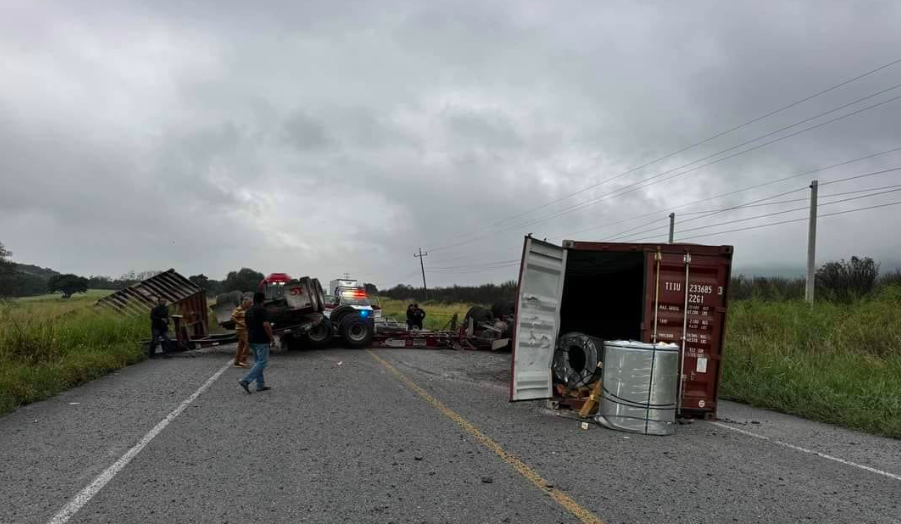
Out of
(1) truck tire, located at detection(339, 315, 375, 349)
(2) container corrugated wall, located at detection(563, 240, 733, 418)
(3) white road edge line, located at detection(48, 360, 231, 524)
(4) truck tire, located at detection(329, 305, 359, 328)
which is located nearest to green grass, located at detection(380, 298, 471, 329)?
(4) truck tire, located at detection(329, 305, 359, 328)

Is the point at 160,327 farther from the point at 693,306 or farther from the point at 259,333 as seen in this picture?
the point at 693,306

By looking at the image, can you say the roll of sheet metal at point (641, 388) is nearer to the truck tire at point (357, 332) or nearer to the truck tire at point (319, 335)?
the truck tire at point (357, 332)

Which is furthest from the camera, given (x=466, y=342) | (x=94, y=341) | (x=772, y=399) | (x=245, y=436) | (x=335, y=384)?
(x=466, y=342)

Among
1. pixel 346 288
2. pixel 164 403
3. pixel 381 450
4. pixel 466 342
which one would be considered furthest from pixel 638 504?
pixel 346 288

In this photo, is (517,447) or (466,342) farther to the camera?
(466,342)

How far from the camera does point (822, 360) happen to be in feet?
40.8

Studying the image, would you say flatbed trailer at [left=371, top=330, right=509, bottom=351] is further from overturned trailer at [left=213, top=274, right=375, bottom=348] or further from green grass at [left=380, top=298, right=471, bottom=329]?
green grass at [left=380, top=298, right=471, bottom=329]

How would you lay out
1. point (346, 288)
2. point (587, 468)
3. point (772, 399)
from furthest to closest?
point (346, 288) < point (772, 399) < point (587, 468)

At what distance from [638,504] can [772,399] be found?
6.64 m

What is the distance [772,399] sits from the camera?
1012cm

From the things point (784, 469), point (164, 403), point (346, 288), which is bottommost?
point (164, 403)

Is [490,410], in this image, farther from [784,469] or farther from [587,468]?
[784,469]

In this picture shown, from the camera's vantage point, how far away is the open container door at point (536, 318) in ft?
29.1

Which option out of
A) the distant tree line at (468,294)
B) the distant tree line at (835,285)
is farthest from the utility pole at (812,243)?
the distant tree line at (468,294)
